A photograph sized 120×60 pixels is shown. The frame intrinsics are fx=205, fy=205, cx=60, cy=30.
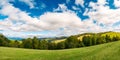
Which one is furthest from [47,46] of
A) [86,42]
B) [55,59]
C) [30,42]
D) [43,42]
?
[55,59]

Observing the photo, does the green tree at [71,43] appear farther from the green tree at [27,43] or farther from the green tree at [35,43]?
the green tree at [27,43]

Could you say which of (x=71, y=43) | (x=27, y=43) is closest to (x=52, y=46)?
(x=71, y=43)

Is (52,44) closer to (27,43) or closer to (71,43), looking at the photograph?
(71,43)

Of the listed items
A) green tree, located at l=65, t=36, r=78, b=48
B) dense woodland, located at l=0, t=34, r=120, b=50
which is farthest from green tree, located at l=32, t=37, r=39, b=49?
green tree, located at l=65, t=36, r=78, b=48

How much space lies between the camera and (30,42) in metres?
115

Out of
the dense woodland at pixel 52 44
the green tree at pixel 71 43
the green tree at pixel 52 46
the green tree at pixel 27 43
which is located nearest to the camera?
the green tree at pixel 27 43

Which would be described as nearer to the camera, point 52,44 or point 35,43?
point 35,43

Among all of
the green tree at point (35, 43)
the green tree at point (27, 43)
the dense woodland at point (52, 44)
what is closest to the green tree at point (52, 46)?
the dense woodland at point (52, 44)

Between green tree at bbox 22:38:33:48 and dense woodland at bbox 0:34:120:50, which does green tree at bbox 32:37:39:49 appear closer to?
dense woodland at bbox 0:34:120:50

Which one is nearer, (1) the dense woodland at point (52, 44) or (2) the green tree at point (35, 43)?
(2) the green tree at point (35, 43)

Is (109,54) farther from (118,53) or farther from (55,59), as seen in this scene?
(55,59)

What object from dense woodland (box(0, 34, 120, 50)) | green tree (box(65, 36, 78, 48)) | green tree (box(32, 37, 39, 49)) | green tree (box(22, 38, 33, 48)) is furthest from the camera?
green tree (box(65, 36, 78, 48))

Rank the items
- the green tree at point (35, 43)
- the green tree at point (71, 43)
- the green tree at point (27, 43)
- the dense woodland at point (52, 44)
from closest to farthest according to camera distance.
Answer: the green tree at point (27, 43) < the green tree at point (35, 43) < the dense woodland at point (52, 44) < the green tree at point (71, 43)

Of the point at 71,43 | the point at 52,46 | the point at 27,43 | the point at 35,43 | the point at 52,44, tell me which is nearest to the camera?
the point at 27,43
